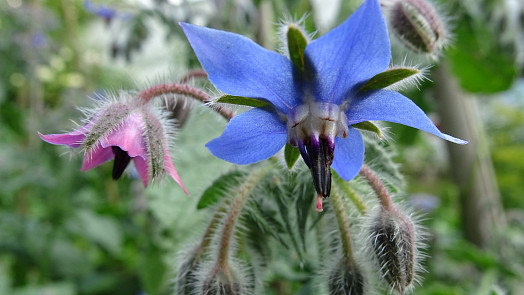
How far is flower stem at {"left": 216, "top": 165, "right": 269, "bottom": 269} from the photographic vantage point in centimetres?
60

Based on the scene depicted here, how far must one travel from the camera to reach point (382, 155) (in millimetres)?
664

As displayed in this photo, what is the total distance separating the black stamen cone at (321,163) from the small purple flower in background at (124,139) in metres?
0.14

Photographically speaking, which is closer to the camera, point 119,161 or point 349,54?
point 349,54

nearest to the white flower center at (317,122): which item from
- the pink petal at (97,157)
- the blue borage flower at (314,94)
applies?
the blue borage flower at (314,94)

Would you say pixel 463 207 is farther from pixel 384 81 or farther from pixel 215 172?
pixel 384 81

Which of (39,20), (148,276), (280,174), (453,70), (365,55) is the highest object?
(39,20)

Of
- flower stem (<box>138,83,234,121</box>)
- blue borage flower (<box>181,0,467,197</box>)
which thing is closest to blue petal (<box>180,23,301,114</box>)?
blue borage flower (<box>181,0,467,197</box>)

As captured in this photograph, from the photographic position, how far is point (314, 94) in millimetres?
511

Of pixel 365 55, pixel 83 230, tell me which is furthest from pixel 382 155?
pixel 83 230

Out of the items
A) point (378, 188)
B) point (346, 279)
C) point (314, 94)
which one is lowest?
point (346, 279)

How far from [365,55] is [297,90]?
94mm

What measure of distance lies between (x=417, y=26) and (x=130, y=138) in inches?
16.4

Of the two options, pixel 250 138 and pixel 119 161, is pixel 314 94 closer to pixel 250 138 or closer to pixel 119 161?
pixel 250 138

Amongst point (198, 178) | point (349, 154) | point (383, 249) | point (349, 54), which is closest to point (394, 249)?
point (383, 249)
